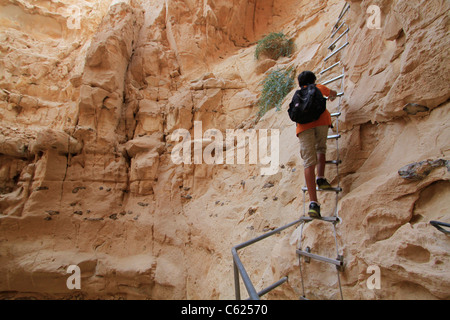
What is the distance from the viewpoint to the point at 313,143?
7.81 ft

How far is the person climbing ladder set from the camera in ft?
7.41

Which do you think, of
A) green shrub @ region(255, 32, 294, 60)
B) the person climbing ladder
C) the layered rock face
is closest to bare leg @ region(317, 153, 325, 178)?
the person climbing ladder

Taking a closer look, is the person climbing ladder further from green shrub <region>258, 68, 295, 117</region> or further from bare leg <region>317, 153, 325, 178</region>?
green shrub <region>258, 68, 295, 117</region>

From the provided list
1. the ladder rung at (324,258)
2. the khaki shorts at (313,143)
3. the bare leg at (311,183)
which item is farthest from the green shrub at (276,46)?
the ladder rung at (324,258)

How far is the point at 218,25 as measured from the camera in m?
9.12

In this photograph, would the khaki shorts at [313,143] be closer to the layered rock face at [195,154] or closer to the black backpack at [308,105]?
the black backpack at [308,105]

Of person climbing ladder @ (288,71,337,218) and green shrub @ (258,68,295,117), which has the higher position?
green shrub @ (258,68,295,117)

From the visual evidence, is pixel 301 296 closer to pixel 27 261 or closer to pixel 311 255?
pixel 311 255

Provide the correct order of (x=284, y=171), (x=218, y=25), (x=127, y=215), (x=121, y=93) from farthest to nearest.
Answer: (x=218, y=25) → (x=121, y=93) → (x=127, y=215) → (x=284, y=171)

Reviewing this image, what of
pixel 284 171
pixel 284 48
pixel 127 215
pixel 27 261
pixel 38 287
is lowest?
pixel 38 287

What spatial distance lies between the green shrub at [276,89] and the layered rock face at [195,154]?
1.26ft
